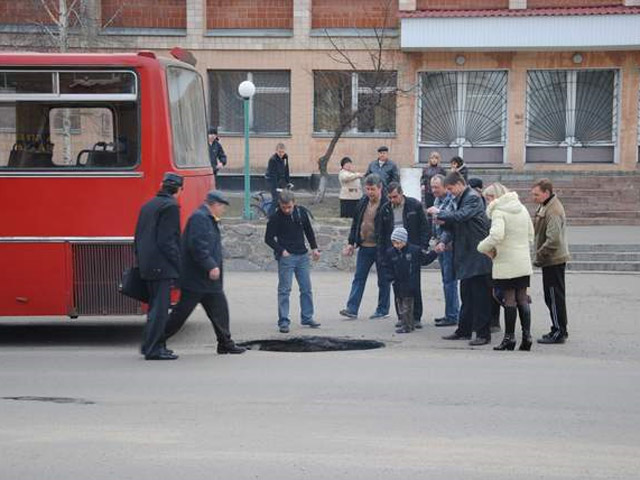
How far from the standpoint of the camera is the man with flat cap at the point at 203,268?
1051cm

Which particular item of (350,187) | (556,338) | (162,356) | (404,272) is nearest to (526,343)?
(556,338)

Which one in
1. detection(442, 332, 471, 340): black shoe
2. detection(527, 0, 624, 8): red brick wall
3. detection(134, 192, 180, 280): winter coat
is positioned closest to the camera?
detection(134, 192, 180, 280): winter coat

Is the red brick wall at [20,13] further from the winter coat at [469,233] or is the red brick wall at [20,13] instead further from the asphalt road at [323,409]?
the winter coat at [469,233]

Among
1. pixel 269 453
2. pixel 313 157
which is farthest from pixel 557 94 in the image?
pixel 269 453

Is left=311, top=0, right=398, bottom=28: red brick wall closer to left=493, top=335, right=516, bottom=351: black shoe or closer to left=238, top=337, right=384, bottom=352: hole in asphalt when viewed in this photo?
left=238, top=337, right=384, bottom=352: hole in asphalt

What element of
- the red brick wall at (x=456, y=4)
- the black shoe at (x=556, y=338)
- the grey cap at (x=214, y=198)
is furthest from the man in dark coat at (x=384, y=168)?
the red brick wall at (x=456, y=4)

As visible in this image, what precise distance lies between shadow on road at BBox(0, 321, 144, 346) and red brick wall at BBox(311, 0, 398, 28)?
56.3ft

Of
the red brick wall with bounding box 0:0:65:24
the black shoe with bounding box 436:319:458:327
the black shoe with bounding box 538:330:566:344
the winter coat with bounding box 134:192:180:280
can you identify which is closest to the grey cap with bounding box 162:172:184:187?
the winter coat with bounding box 134:192:180:280

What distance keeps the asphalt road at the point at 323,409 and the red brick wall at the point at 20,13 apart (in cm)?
1778

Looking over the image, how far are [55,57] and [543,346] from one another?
254 inches

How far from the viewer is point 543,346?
1141cm

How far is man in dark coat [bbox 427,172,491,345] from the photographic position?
11453mm

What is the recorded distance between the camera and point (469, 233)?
38.0 ft

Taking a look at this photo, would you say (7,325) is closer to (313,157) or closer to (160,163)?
(160,163)
